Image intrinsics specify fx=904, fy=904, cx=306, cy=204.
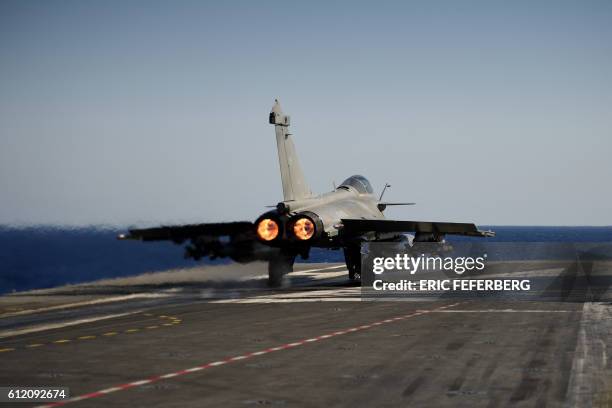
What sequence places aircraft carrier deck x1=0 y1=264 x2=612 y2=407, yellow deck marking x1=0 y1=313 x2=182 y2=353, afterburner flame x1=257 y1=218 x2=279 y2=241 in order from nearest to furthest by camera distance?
aircraft carrier deck x1=0 y1=264 x2=612 y2=407
yellow deck marking x1=0 y1=313 x2=182 y2=353
afterburner flame x1=257 y1=218 x2=279 y2=241

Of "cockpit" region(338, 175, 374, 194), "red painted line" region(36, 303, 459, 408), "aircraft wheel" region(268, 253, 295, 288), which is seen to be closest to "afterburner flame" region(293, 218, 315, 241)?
"aircraft wheel" region(268, 253, 295, 288)

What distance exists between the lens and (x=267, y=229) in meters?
40.5

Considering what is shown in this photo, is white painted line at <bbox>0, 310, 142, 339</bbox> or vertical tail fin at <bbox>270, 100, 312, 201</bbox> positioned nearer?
white painted line at <bbox>0, 310, 142, 339</bbox>

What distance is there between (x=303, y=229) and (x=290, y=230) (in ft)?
2.01

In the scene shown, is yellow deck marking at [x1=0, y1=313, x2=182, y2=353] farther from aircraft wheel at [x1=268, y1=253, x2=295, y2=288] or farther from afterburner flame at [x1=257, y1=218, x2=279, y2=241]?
aircraft wheel at [x1=268, y1=253, x2=295, y2=288]

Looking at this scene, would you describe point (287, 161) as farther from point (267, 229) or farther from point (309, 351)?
point (309, 351)

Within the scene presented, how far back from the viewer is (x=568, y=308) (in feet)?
108

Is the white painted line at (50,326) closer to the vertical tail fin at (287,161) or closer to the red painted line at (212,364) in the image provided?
the red painted line at (212,364)

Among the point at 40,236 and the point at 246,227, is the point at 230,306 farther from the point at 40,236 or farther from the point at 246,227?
the point at 40,236

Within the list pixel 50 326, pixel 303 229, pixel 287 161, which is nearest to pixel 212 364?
pixel 50 326

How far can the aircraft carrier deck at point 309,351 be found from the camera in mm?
15430

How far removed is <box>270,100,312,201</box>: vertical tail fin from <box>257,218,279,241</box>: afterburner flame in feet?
8.07

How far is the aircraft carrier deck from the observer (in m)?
15.4

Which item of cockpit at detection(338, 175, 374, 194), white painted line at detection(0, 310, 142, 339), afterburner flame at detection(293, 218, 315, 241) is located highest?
cockpit at detection(338, 175, 374, 194)
